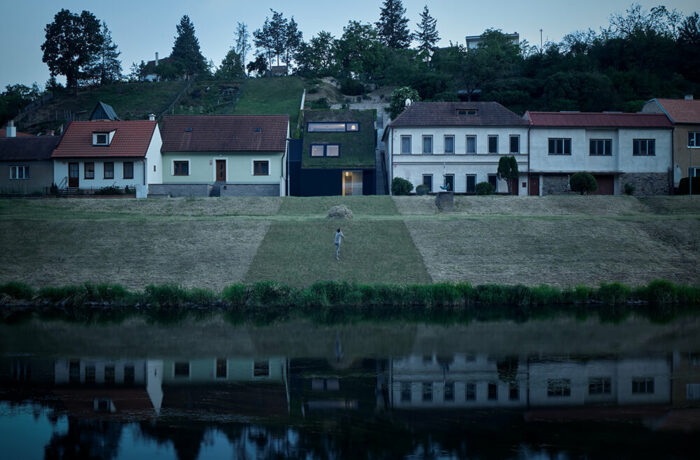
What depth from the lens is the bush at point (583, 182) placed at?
138 ft

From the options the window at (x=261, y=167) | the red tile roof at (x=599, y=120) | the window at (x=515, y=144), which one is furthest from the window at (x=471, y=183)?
the window at (x=261, y=167)

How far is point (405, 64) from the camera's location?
8562 centimetres

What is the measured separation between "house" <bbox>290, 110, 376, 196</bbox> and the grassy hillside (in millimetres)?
9791

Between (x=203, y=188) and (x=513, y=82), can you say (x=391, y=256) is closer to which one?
(x=203, y=188)

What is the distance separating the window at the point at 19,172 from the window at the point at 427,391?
42.4 metres

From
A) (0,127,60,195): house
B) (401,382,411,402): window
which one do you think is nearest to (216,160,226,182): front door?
(0,127,60,195): house

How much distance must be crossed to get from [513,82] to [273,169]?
37470 mm

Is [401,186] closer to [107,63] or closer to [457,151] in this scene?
[457,151]

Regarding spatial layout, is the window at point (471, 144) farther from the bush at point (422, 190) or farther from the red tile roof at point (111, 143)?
the red tile roof at point (111, 143)

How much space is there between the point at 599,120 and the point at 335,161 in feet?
67.0

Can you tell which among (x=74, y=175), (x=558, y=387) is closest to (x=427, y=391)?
(x=558, y=387)

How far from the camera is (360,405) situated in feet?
37.1

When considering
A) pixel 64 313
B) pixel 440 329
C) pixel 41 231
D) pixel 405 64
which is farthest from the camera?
pixel 405 64

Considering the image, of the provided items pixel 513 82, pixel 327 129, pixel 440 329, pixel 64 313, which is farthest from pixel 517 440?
pixel 513 82
